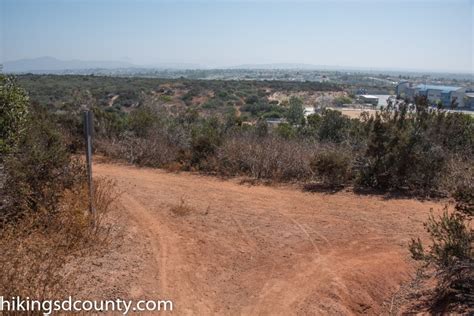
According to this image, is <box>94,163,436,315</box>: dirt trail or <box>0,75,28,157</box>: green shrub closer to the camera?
<box>94,163,436,315</box>: dirt trail

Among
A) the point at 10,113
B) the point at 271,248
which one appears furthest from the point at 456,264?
the point at 10,113

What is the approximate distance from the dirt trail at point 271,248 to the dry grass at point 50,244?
0.82 metres

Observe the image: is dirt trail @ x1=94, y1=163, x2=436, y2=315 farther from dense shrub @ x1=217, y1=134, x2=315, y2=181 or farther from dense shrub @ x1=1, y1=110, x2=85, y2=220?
dense shrub @ x1=1, y1=110, x2=85, y2=220

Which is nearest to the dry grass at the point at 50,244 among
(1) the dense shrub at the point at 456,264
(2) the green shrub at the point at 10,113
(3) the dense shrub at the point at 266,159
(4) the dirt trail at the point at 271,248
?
(4) the dirt trail at the point at 271,248

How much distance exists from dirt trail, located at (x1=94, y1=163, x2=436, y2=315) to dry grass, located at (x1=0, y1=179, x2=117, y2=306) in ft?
2.69

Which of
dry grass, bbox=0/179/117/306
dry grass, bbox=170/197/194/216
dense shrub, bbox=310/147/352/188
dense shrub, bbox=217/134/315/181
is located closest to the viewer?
dry grass, bbox=0/179/117/306

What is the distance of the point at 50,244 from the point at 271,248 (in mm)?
3159

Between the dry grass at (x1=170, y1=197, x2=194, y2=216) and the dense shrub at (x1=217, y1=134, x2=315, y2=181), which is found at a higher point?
the dense shrub at (x1=217, y1=134, x2=315, y2=181)

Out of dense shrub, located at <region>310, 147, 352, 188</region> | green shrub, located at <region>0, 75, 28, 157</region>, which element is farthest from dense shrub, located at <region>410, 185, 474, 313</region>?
green shrub, located at <region>0, 75, 28, 157</region>

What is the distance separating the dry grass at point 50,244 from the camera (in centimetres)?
392

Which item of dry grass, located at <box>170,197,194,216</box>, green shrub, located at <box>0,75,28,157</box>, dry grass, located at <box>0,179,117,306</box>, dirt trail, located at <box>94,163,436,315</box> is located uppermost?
green shrub, located at <box>0,75,28,157</box>

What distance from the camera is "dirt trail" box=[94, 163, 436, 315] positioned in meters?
4.75

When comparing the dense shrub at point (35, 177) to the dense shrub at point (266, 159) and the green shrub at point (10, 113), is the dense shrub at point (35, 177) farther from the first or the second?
the dense shrub at point (266, 159)

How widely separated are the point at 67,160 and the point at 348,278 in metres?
5.14
